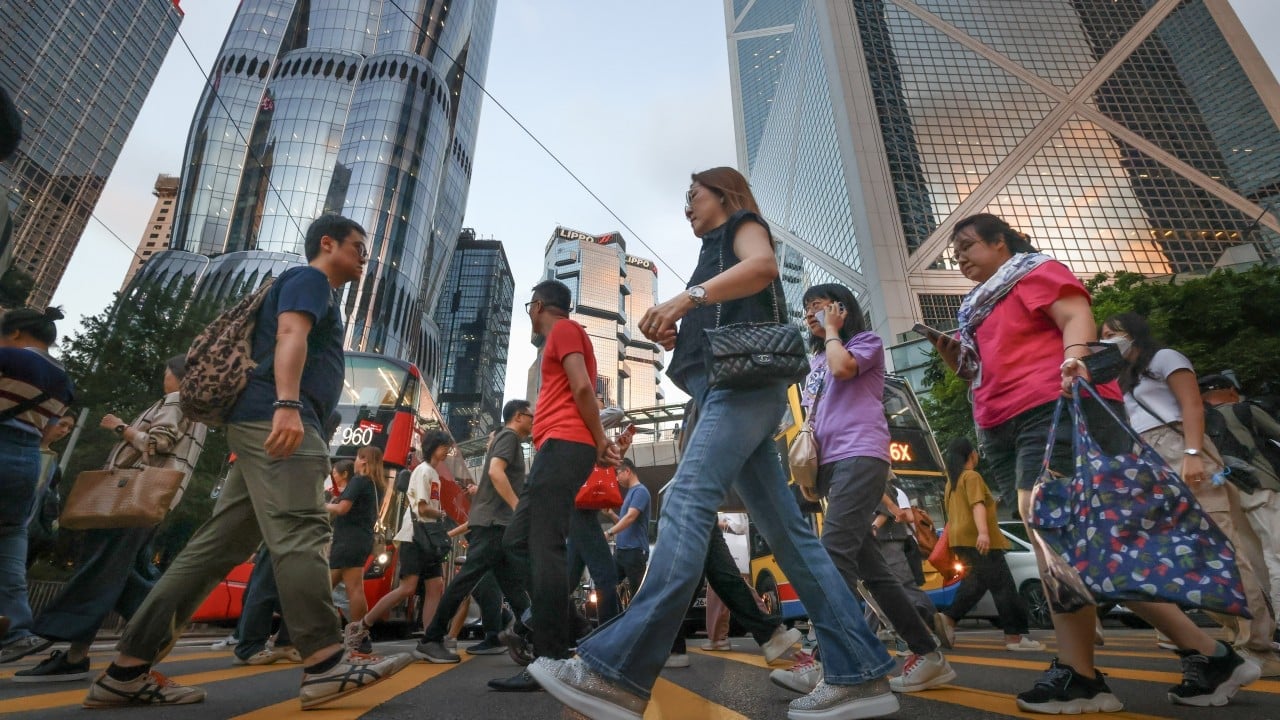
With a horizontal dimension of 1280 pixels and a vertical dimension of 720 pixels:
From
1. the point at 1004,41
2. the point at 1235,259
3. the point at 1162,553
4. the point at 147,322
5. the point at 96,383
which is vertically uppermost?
the point at 1004,41

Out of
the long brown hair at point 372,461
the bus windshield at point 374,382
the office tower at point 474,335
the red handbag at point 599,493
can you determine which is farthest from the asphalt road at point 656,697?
the office tower at point 474,335

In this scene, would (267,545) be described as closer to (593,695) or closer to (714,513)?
(593,695)

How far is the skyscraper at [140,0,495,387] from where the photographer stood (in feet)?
177

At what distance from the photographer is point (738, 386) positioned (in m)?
1.79

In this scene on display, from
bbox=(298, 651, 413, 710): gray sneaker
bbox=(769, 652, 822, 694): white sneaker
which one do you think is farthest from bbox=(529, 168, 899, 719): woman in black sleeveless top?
bbox=(298, 651, 413, 710): gray sneaker

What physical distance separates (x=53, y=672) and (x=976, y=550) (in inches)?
223

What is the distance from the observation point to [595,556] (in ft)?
11.8

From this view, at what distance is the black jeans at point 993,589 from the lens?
455cm

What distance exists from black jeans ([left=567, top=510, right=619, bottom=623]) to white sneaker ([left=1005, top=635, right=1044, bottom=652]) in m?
2.83

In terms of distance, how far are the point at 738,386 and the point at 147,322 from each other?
23630 millimetres

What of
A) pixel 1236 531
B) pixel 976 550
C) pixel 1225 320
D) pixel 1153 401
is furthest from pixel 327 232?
pixel 1225 320

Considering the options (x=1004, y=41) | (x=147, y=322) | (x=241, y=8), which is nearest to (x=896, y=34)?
(x=1004, y=41)

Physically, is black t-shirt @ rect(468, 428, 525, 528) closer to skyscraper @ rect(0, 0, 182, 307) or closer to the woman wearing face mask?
the woman wearing face mask

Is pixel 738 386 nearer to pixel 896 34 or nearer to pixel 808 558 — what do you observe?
pixel 808 558
